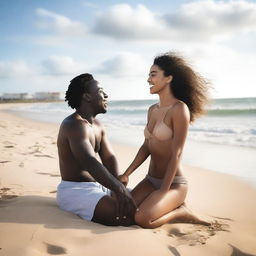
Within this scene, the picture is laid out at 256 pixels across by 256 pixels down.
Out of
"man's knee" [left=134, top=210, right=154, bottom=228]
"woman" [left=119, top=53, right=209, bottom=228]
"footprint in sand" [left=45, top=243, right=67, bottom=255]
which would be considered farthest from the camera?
"woman" [left=119, top=53, right=209, bottom=228]

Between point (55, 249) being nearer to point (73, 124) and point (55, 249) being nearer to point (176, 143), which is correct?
point (73, 124)

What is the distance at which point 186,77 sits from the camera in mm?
3564

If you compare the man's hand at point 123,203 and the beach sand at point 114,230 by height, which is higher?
the man's hand at point 123,203

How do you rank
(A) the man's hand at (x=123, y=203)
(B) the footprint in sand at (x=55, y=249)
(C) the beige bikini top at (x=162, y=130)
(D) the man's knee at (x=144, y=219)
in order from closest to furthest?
(B) the footprint in sand at (x=55, y=249), (A) the man's hand at (x=123, y=203), (D) the man's knee at (x=144, y=219), (C) the beige bikini top at (x=162, y=130)

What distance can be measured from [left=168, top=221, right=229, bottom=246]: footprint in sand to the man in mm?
478

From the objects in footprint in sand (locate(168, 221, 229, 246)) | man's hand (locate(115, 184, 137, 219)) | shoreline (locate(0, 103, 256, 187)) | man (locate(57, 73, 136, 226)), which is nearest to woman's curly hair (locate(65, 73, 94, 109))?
man (locate(57, 73, 136, 226))

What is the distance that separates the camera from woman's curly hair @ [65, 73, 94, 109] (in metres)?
3.47

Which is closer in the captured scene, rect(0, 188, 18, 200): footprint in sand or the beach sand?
the beach sand

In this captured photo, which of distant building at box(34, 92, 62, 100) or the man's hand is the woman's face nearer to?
the man's hand

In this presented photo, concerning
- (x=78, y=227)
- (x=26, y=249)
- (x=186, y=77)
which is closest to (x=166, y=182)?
(x=78, y=227)

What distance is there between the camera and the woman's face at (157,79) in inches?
138

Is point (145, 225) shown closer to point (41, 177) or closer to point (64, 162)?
point (64, 162)

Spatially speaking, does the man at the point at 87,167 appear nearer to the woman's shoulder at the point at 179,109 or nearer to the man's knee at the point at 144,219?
the man's knee at the point at 144,219

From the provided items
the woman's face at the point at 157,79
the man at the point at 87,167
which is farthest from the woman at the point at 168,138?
the man at the point at 87,167
